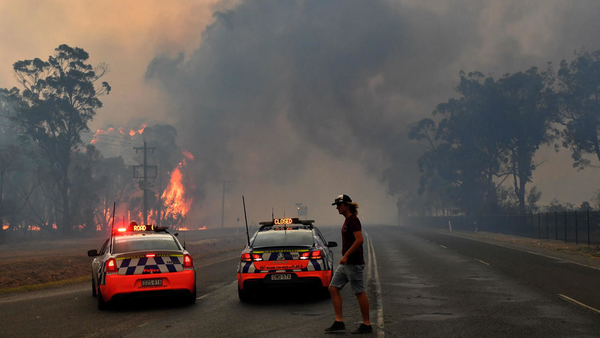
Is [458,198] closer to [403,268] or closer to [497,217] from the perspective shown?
[497,217]

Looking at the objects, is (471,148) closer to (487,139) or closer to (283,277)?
(487,139)

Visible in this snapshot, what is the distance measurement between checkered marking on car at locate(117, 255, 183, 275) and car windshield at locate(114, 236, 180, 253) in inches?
24.2

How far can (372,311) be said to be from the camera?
10.8 meters

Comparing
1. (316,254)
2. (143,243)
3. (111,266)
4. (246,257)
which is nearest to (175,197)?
(143,243)

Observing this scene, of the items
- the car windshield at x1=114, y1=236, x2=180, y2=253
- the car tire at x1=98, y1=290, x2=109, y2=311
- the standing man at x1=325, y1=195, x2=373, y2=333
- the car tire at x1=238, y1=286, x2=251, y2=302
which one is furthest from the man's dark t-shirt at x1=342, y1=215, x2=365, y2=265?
the car tire at x1=98, y1=290, x2=109, y2=311

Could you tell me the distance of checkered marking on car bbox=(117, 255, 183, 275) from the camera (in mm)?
11500

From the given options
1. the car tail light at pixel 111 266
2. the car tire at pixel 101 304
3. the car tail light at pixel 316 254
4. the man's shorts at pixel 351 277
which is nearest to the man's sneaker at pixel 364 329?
the man's shorts at pixel 351 277

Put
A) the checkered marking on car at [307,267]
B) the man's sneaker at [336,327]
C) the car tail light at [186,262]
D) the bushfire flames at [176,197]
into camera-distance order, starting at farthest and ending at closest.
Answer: the bushfire flames at [176,197], the checkered marking on car at [307,267], the car tail light at [186,262], the man's sneaker at [336,327]

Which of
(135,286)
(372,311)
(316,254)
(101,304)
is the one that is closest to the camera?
(372,311)

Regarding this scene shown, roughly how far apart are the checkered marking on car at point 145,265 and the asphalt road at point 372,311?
79cm

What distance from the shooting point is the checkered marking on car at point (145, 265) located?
37.7ft

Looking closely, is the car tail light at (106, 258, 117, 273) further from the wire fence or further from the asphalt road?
the wire fence

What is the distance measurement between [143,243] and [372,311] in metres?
5.08

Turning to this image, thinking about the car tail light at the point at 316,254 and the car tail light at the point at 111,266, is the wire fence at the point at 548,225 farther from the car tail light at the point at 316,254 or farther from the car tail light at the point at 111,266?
the car tail light at the point at 111,266
